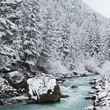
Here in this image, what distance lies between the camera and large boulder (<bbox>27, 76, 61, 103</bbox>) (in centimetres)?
2681

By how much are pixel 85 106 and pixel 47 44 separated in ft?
84.3

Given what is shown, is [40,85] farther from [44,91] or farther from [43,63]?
[43,63]

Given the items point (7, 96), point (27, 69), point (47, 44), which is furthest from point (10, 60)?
point (47, 44)

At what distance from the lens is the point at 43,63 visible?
51.5 meters

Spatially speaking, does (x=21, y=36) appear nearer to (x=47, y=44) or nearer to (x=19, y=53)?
(x=19, y=53)

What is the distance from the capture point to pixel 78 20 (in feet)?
456

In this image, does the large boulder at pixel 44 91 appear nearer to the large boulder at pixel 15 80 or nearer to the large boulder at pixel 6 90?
the large boulder at pixel 15 80

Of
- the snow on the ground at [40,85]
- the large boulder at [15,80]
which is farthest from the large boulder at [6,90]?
the snow on the ground at [40,85]

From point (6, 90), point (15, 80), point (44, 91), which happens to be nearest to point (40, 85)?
point (44, 91)

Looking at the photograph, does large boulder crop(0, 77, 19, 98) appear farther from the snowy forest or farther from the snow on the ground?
the snow on the ground

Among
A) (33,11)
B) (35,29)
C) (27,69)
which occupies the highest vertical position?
(33,11)

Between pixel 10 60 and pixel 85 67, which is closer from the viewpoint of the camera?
pixel 10 60

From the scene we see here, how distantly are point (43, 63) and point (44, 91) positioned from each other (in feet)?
81.1

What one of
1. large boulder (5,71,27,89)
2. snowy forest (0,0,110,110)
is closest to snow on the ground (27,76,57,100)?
snowy forest (0,0,110,110)
